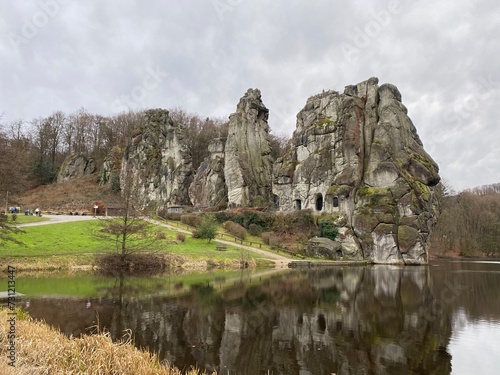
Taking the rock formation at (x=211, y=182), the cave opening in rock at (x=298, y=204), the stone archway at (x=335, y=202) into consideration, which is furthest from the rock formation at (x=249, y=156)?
the stone archway at (x=335, y=202)

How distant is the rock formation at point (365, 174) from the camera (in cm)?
5122

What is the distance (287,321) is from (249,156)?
57853 mm

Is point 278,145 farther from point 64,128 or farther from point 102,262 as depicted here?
point 102,262

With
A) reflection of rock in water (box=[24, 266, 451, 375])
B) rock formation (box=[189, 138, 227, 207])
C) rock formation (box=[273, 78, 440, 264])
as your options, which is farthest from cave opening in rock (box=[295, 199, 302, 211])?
reflection of rock in water (box=[24, 266, 451, 375])

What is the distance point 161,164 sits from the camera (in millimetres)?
77812

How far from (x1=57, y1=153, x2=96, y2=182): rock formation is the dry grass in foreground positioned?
85564 mm

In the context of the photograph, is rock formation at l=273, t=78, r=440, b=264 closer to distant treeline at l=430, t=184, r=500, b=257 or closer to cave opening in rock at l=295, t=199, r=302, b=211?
cave opening in rock at l=295, t=199, r=302, b=211

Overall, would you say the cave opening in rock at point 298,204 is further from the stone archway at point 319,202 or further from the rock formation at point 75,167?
the rock formation at point 75,167

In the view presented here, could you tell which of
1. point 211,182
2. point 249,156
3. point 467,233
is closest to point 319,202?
point 249,156

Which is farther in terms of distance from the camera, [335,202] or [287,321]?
[335,202]

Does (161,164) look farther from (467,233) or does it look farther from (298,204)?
(467,233)

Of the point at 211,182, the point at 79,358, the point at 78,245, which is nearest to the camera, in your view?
the point at 79,358

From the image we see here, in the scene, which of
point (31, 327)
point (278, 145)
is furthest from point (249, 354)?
point (278, 145)

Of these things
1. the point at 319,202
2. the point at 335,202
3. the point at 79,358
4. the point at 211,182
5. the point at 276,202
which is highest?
the point at 211,182
